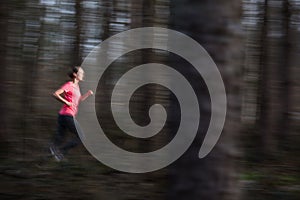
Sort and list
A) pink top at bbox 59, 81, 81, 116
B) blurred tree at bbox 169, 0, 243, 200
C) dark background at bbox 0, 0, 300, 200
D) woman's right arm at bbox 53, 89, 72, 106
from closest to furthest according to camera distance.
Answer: blurred tree at bbox 169, 0, 243, 200 < dark background at bbox 0, 0, 300, 200 < woman's right arm at bbox 53, 89, 72, 106 < pink top at bbox 59, 81, 81, 116

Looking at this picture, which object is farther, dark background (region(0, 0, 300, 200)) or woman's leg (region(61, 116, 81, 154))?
woman's leg (region(61, 116, 81, 154))

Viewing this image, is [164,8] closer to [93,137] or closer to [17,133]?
[93,137]

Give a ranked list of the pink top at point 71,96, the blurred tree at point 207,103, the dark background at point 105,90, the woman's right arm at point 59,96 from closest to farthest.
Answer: the blurred tree at point 207,103 < the dark background at point 105,90 < the woman's right arm at point 59,96 < the pink top at point 71,96

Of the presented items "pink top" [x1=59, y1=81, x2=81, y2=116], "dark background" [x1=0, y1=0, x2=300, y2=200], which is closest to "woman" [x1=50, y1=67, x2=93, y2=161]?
"pink top" [x1=59, y1=81, x2=81, y2=116]

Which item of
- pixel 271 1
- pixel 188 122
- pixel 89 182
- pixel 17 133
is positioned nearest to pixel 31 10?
pixel 17 133

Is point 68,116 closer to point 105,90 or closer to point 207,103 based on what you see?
point 105,90

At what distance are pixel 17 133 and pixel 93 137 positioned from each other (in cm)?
139

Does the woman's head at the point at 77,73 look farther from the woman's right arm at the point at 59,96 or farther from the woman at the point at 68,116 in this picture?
the woman's right arm at the point at 59,96

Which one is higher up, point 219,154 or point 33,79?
point 219,154

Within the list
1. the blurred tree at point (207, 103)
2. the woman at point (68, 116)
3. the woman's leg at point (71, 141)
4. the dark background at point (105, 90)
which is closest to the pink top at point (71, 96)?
the woman at point (68, 116)

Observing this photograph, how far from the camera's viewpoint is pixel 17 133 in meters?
9.20

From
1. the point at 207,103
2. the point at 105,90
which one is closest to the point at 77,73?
the point at 105,90

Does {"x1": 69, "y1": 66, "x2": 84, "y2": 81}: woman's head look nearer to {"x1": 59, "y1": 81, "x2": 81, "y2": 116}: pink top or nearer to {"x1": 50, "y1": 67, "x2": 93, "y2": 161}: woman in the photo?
{"x1": 50, "y1": 67, "x2": 93, "y2": 161}: woman

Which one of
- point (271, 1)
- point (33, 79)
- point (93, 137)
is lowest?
point (93, 137)
